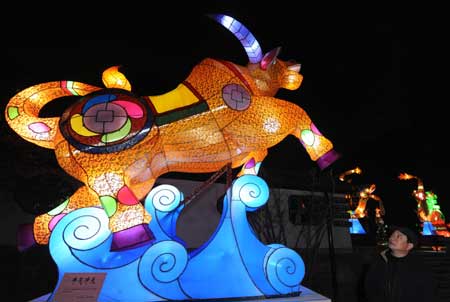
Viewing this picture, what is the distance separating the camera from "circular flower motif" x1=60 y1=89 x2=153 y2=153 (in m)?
2.67

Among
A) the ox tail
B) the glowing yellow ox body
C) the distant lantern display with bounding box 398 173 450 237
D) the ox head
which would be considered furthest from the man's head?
the distant lantern display with bounding box 398 173 450 237

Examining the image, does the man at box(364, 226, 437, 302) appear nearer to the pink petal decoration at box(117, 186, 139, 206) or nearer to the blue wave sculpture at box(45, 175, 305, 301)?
the blue wave sculpture at box(45, 175, 305, 301)

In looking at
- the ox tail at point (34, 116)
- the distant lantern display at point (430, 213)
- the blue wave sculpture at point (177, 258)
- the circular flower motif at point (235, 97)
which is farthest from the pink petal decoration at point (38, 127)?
the distant lantern display at point (430, 213)

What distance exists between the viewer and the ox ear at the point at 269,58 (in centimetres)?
334

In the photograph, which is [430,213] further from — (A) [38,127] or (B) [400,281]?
(A) [38,127]

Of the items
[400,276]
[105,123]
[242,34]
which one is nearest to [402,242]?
[400,276]

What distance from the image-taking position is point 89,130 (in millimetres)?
2703

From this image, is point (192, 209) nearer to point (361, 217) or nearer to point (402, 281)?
point (402, 281)

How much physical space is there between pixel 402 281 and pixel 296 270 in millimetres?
820

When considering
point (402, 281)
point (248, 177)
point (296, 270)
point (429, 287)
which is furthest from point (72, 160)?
point (429, 287)

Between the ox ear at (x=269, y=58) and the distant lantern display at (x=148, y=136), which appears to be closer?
the distant lantern display at (x=148, y=136)

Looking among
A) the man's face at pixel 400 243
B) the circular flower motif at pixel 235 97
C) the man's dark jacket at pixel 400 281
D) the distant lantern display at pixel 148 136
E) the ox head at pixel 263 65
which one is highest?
the ox head at pixel 263 65

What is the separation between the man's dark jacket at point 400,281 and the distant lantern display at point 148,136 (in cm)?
61

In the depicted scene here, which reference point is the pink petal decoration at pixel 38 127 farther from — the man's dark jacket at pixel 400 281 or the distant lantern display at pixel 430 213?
the distant lantern display at pixel 430 213
